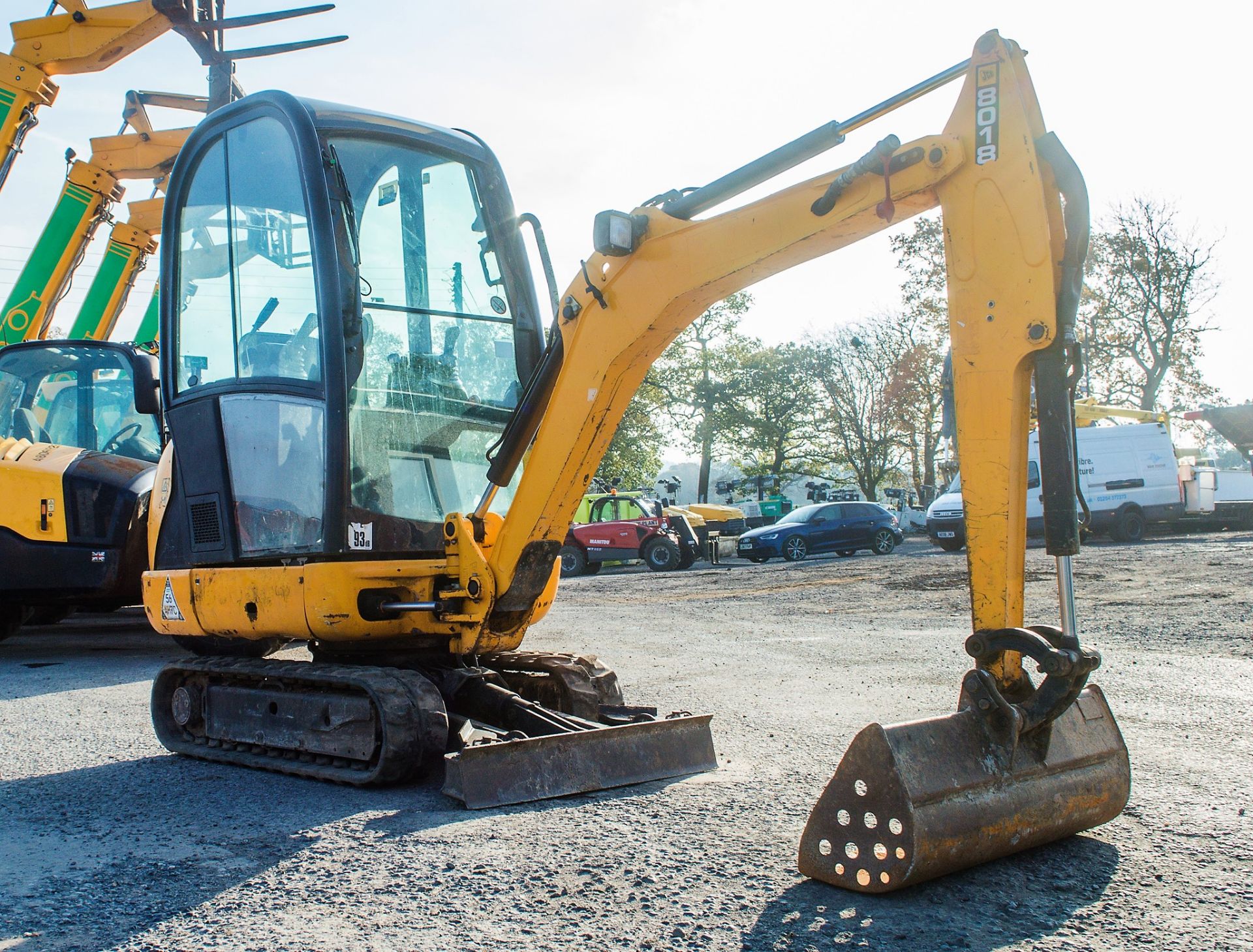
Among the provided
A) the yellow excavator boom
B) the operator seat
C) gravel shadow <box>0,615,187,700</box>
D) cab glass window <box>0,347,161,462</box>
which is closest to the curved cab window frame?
gravel shadow <box>0,615,187,700</box>

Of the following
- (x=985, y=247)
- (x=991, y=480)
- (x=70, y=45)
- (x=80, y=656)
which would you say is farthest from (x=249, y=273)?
(x=70, y=45)

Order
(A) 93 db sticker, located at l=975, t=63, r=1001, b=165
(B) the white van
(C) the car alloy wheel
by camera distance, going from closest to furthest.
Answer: (A) 93 db sticker, located at l=975, t=63, r=1001, b=165 < (B) the white van < (C) the car alloy wheel

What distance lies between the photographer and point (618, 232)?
183 inches

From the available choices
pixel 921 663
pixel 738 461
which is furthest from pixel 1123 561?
pixel 738 461

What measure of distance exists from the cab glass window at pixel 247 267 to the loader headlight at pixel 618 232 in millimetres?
1453

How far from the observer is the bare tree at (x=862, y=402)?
5306 centimetres

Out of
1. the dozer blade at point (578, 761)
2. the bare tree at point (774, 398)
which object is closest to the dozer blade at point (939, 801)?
the dozer blade at point (578, 761)

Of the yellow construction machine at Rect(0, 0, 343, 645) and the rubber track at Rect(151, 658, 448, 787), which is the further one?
the yellow construction machine at Rect(0, 0, 343, 645)

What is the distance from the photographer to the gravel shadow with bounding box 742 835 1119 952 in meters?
2.87

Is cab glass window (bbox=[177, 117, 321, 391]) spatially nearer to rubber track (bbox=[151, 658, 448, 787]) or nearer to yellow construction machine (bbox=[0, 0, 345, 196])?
rubber track (bbox=[151, 658, 448, 787])

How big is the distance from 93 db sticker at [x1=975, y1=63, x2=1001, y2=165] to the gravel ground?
2400 millimetres

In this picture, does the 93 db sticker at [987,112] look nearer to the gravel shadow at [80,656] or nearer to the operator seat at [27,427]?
the gravel shadow at [80,656]

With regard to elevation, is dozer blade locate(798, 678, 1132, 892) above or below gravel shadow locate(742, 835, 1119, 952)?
above

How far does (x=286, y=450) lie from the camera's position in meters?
5.31
